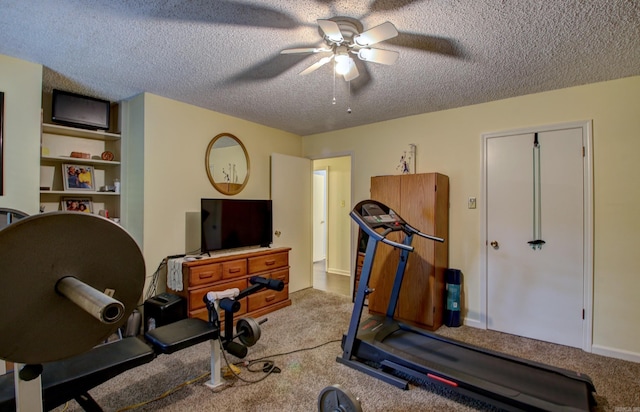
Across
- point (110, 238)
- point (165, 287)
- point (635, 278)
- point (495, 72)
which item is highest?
point (495, 72)

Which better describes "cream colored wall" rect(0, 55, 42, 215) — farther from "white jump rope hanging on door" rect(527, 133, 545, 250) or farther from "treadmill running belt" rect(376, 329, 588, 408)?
"white jump rope hanging on door" rect(527, 133, 545, 250)

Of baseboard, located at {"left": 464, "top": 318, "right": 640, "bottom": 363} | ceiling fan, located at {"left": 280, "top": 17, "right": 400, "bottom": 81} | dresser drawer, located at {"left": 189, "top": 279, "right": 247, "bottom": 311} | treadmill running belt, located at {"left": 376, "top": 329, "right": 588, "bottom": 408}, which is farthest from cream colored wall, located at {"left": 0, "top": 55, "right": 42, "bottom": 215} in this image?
baseboard, located at {"left": 464, "top": 318, "right": 640, "bottom": 363}

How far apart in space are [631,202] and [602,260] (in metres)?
0.55

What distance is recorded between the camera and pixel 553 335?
9.90ft

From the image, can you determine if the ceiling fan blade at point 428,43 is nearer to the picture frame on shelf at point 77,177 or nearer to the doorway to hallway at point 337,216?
the picture frame on shelf at point 77,177

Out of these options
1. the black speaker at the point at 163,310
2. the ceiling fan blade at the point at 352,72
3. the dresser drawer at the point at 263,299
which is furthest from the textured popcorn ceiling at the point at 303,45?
the dresser drawer at the point at 263,299

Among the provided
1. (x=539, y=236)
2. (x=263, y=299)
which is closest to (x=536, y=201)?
(x=539, y=236)

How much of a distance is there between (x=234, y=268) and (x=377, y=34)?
2.70 metres

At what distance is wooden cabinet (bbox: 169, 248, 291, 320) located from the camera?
3.11m

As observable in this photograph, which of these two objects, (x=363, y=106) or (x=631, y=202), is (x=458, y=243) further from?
(x=363, y=106)

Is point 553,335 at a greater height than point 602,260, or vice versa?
point 602,260

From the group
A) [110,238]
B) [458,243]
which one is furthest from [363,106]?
[110,238]

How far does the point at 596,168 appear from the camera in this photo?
9.27 feet

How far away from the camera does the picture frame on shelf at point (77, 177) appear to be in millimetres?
3160
